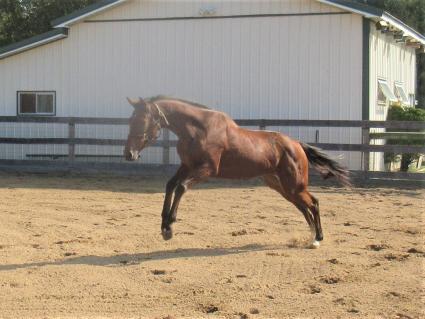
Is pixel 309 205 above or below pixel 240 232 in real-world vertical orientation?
above

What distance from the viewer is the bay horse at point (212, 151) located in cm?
695

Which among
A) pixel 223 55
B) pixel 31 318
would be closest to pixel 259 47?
pixel 223 55

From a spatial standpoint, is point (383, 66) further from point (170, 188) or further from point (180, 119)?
point (170, 188)

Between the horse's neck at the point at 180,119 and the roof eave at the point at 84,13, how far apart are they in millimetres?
9654

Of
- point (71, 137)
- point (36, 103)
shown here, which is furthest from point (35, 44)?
point (71, 137)

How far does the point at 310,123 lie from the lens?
1388cm

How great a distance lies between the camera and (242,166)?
7445 mm

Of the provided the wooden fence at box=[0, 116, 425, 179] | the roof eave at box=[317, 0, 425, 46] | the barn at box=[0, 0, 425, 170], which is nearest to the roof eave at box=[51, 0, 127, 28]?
the barn at box=[0, 0, 425, 170]

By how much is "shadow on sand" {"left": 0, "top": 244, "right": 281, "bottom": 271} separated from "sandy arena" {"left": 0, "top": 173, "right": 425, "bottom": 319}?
0.01 m

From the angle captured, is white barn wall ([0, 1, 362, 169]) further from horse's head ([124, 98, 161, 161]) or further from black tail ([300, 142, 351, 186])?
horse's head ([124, 98, 161, 161])

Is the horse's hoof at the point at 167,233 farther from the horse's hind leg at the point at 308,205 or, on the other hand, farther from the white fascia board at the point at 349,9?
the white fascia board at the point at 349,9

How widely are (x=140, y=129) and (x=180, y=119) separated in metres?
0.57

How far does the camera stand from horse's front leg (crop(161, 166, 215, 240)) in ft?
22.6

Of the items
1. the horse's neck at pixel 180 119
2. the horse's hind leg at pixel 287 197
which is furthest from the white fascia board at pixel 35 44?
the horse's hind leg at pixel 287 197
